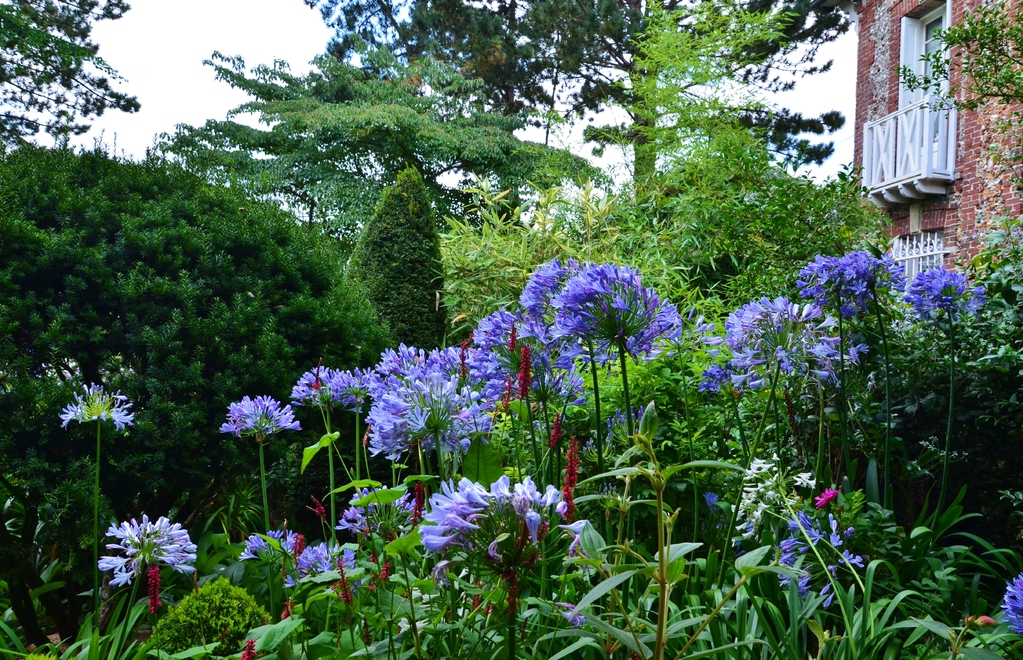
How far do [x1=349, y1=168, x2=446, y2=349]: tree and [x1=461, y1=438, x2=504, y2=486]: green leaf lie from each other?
4.40m

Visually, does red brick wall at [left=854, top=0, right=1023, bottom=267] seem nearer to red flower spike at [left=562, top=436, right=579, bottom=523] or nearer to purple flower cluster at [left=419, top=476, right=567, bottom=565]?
red flower spike at [left=562, top=436, right=579, bottom=523]

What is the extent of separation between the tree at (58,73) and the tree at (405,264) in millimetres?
10935

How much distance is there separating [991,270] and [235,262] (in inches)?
144

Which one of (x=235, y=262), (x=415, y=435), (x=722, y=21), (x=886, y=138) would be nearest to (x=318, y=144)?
(x=722, y=21)

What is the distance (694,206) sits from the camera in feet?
25.2

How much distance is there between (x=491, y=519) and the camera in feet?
4.03

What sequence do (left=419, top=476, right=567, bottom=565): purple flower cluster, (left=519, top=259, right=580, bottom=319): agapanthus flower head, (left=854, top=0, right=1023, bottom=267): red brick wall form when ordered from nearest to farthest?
(left=419, top=476, right=567, bottom=565): purple flower cluster → (left=519, top=259, right=580, bottom=319): agapanthus flower head → (left=854, top=0, right=1023, bottom=267): red brick wall

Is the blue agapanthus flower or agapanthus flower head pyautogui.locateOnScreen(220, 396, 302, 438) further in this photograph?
agapanthus flower head pyautogui.locateOnScreen(220, 396, 302, 438)

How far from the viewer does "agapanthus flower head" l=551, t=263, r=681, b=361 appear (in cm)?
181

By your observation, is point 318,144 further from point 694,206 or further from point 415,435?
point 415,435

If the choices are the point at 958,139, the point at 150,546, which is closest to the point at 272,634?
the point at 150,546

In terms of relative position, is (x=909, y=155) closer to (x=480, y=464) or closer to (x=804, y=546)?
(x=804, y=546)

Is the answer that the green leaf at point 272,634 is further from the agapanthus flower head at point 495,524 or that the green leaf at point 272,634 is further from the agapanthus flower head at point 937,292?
the agapanthus flower head at point 937,292

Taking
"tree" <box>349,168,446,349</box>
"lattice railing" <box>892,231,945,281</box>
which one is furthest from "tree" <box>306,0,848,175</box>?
"tree" <box>349,168,446,349</box>
